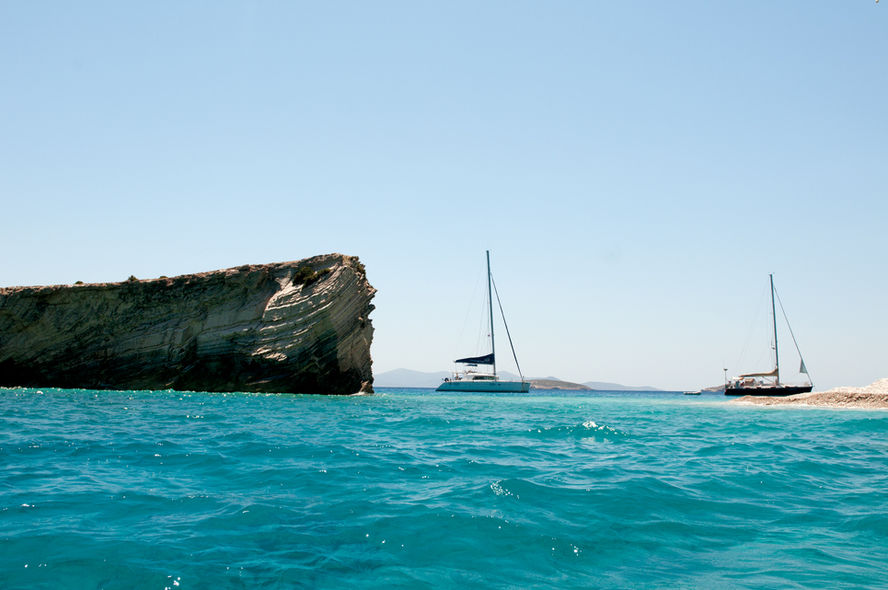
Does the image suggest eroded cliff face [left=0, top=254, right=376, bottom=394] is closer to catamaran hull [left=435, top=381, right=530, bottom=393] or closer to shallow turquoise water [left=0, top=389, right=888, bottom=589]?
catamaran hull [left=435, top=381, right=530, bottom=393]

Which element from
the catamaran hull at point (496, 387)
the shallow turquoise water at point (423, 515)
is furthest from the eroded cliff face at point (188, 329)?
the shallow turquoise water at point (423, 515)

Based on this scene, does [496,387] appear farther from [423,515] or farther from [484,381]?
[423,515]

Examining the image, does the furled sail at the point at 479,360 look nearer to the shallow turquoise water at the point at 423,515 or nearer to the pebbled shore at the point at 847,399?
the pebbled shore at the point at 847,399

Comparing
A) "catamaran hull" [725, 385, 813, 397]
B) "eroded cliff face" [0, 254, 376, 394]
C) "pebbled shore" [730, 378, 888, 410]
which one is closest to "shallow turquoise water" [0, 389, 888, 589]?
"pebbled shore" [730, 378, 888, 410]

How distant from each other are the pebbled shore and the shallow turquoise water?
2671cm

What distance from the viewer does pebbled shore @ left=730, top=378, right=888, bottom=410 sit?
32844mm

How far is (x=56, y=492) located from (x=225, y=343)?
3584 centimetres

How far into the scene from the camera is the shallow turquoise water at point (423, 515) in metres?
4.44

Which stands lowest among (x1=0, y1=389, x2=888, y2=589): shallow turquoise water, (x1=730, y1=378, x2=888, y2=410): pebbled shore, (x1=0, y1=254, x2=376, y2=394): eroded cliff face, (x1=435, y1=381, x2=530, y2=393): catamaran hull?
(x1=435, y1=381, x2=530, y2=393): catamaran hull

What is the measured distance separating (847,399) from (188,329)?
44226 millimetres

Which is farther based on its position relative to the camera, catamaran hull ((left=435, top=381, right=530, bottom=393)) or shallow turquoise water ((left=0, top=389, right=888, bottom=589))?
catamaran hull ((left=435, top=381, right=530, bottom=393))

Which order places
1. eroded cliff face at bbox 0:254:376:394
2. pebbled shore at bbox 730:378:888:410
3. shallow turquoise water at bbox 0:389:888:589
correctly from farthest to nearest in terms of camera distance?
1. eroded cliff face at bbox 0:254:376:394
2. pebbled shore at bbox 730:378:888:410
3. shallow turquoise water at bbox 0:389:888:589

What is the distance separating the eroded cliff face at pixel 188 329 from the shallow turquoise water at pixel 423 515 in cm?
2856

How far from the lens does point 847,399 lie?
34594 mm
